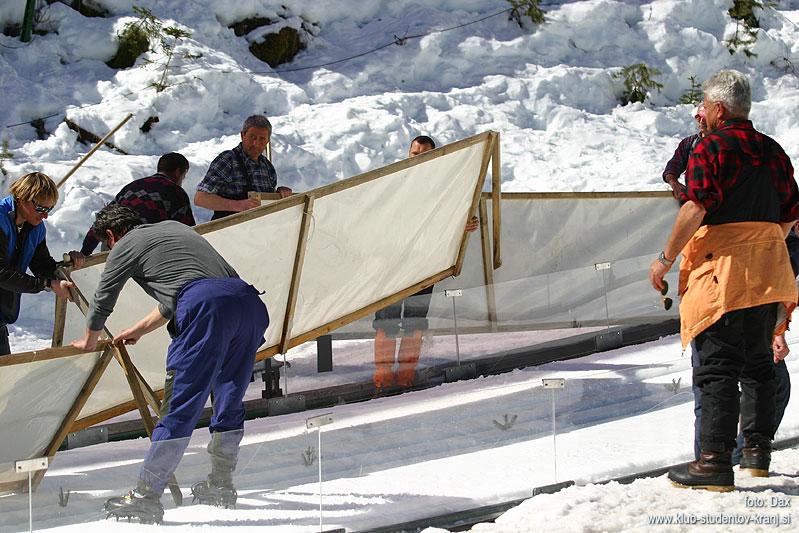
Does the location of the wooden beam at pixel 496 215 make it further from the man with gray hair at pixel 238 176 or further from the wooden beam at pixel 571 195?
the man with gray hair at pixel 238 176

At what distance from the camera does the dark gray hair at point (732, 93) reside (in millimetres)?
4039

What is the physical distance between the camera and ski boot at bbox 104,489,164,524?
12.2 ft

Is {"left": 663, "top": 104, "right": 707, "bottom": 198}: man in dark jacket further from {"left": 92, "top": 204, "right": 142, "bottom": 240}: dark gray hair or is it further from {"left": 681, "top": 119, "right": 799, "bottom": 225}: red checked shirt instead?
{"left": 92, "top": 204, "right": 142, "bottom": 240}: dark gray hair

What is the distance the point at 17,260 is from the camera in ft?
17.0

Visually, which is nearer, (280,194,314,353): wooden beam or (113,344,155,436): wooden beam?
(113,344,155,436): wooden beam

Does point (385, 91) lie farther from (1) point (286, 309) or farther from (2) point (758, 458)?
(2) point (758, 458)

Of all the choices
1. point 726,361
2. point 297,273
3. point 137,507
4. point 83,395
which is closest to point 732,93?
point 726,361

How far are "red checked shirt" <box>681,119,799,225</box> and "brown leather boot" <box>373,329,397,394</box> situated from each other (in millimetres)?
2563

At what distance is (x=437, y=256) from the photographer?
6754 millimetres

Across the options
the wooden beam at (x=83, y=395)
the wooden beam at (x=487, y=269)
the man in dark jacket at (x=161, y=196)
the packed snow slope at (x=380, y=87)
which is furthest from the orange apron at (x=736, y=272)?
the packed snow slope at (x=380, y=87)

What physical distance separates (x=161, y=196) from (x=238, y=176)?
62 cm

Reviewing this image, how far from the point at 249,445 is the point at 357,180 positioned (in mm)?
2174

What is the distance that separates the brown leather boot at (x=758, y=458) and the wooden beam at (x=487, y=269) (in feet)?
8.73

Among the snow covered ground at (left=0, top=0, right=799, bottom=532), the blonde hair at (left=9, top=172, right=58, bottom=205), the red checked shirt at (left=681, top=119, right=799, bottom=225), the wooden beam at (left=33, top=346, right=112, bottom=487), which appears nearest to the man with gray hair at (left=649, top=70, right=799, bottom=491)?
the red checked shirt at (left=681, top=119, right=799, bottom=225)
